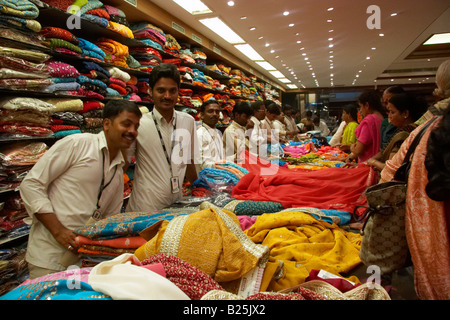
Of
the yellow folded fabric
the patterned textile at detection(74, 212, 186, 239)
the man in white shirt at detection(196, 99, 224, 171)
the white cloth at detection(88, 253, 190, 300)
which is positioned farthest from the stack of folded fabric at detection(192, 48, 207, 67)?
the white cloth at detection(88, 253, 190, 300)

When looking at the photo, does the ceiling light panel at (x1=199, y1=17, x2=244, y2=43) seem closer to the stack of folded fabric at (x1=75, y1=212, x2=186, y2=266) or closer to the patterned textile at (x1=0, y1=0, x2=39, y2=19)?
the patterned textile at (x1=0, y1=0, x2=39, y2=19)

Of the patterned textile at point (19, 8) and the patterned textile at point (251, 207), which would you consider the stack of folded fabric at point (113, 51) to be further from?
the patterned textile at point (251, 207)

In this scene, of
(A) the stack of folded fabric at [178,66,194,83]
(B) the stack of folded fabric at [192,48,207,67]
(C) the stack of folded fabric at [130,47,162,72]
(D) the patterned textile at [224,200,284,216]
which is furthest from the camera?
(B) the stack of folded fabric at [192,48,207,67]

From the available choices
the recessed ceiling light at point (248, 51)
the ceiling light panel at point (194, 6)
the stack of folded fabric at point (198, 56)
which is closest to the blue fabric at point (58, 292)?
the ceiling light panel at point (194, 6)

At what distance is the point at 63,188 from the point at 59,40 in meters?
1.80

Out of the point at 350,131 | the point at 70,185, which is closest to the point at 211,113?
the point at 70,185

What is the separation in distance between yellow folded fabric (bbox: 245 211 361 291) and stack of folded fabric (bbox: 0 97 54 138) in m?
2.09

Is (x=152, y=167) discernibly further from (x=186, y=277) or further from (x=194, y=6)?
(x=194, y=6)

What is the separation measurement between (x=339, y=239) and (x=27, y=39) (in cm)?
282

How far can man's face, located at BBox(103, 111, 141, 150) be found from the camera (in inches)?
66.4

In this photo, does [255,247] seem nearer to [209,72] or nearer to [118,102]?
[118,102]

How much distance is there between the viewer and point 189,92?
5.19 meters

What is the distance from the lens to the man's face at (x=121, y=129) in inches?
66.4

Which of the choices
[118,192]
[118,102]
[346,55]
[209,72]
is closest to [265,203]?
[118,192]
